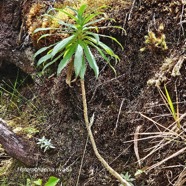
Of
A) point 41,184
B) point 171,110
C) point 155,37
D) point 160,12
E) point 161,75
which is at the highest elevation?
point 160,12

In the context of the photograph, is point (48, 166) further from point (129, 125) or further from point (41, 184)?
point (129, 125)

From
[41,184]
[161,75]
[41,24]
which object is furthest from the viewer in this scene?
[41,24]

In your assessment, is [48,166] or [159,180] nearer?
[159,180]

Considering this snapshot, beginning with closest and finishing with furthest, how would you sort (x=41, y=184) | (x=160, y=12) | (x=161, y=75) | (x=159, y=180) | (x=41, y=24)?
(x=159, y=180)
(x=161, y=75)
(x=160, y=12)
(x=41, y=184)
(x=41, y=24)

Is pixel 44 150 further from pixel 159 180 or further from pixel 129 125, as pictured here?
pixel 159 180

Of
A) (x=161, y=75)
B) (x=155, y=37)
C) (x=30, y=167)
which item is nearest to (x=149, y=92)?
(x=161, y=75)

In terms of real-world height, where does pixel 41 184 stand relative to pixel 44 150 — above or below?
below
